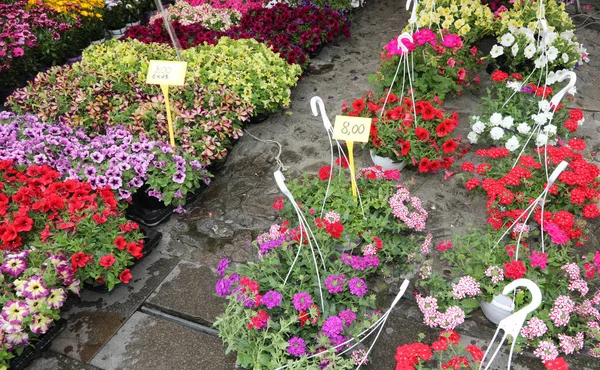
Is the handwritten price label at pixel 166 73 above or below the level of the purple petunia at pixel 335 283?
above

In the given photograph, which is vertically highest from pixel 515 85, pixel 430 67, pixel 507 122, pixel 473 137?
pixel 430 67

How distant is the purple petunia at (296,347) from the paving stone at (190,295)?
2.20ft


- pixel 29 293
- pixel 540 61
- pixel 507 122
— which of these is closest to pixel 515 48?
pixel 540 61

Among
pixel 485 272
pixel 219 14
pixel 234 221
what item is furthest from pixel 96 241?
pixel 219 14

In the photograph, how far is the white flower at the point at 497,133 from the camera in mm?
3512

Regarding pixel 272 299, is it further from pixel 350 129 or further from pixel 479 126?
pixel 479 126

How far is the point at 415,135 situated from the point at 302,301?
5.65ft

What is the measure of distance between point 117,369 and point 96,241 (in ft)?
2.50

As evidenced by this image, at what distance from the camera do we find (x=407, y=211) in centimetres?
288

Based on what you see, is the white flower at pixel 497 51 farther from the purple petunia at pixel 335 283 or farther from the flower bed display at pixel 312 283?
the purple petunia at pixel 335 283

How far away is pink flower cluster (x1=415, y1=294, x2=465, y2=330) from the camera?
2.33 m

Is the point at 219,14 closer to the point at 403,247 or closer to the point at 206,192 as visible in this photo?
the point at 206,192

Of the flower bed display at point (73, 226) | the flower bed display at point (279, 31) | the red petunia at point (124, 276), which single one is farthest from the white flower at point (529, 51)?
the red petunia at point (124, 276)

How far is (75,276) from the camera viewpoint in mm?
2641
